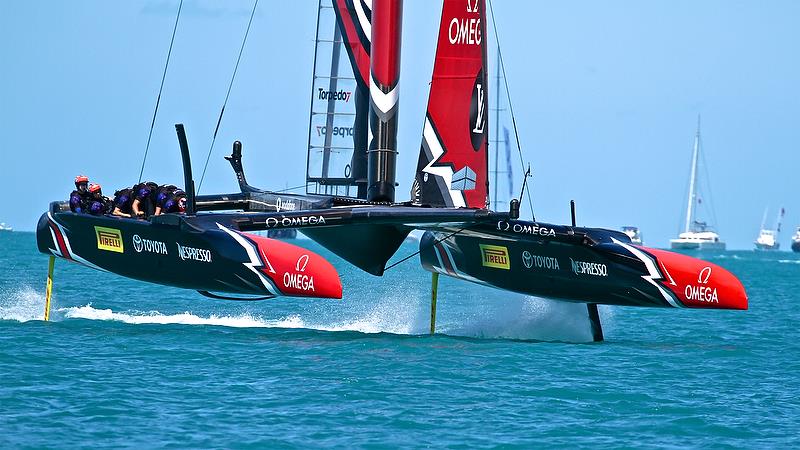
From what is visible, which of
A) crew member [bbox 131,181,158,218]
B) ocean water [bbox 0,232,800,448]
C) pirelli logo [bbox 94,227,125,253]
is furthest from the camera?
crew member [bbox 131,181,158,218]

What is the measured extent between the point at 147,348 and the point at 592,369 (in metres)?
3.49

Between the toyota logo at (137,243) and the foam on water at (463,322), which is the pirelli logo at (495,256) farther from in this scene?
the toyota logo at (137,243)

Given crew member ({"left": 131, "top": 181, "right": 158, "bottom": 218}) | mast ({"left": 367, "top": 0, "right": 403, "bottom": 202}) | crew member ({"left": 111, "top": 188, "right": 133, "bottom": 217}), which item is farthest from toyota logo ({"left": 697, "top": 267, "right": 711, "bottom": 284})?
crew member ({"left": 111, "top": 188, "right": 133, "bottom": 217})

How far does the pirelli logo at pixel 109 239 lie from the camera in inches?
445

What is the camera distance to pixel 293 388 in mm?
8125

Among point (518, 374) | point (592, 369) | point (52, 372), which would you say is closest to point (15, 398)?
point (52, 372)

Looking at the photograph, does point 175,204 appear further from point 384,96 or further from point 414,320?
point 414,320

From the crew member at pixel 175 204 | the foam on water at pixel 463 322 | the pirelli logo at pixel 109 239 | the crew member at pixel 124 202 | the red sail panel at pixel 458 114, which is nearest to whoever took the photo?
the pirelli logo at pixel 109 239

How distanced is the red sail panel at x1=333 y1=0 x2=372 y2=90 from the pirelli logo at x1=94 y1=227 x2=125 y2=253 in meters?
2.89

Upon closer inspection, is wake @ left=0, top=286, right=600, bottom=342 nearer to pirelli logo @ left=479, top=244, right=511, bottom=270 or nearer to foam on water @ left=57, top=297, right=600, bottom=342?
foam on water @ left=57, top=297, right=600, bottom=342

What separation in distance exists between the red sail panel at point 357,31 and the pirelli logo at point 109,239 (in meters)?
2.89

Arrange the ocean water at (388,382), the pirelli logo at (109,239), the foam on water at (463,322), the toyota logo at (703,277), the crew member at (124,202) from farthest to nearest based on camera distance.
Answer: the foam on water at (463,322)
the crew member at (124,202)
the pirelli logo at (109,239)
the toyota logo at (703,277)
the ocean water at (388,382)

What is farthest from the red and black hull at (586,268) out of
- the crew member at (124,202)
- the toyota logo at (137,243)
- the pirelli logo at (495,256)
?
the crew member at (124,202)

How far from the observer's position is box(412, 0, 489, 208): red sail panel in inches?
451
